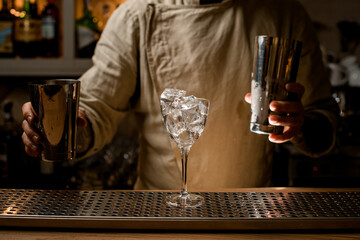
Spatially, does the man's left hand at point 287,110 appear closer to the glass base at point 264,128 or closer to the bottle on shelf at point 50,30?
the glass base at point 264,128

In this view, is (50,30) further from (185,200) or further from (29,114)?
(185,200)

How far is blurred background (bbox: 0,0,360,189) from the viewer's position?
199 centimetres

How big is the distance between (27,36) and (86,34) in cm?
27

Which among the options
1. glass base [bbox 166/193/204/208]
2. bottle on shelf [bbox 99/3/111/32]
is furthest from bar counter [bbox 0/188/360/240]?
bottle on shelf [bbox 99/3/111/32]

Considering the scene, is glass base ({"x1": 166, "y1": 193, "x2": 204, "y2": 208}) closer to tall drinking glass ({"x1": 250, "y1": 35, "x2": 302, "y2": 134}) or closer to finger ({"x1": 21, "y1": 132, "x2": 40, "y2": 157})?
tall drinking glass ({"x1": 250, "y1": 35, "x2": 302, "y2": 134})

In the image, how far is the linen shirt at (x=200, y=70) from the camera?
4.61 ft

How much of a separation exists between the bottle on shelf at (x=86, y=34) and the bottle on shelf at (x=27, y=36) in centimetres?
19

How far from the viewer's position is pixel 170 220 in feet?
2.80

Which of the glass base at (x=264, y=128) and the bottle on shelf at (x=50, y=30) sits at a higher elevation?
the bottle on shelf at (x=50, y=30)

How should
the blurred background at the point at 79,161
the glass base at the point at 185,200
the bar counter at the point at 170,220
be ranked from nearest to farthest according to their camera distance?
1. the bar counter at the point at 170,220
2. the glass base at the point at 185,200
3. the blurred background at the point at 79,161

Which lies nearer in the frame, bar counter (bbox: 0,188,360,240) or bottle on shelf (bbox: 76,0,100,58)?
bar counter (bbox: 0,188,360,240)

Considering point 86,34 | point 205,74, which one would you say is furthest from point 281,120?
point 86,34

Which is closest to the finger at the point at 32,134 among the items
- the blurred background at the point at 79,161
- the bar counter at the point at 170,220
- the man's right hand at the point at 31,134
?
the man's right hand at the point at 31,134

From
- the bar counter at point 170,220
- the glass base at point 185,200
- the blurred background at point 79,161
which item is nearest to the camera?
the bar counter at point 170,220
